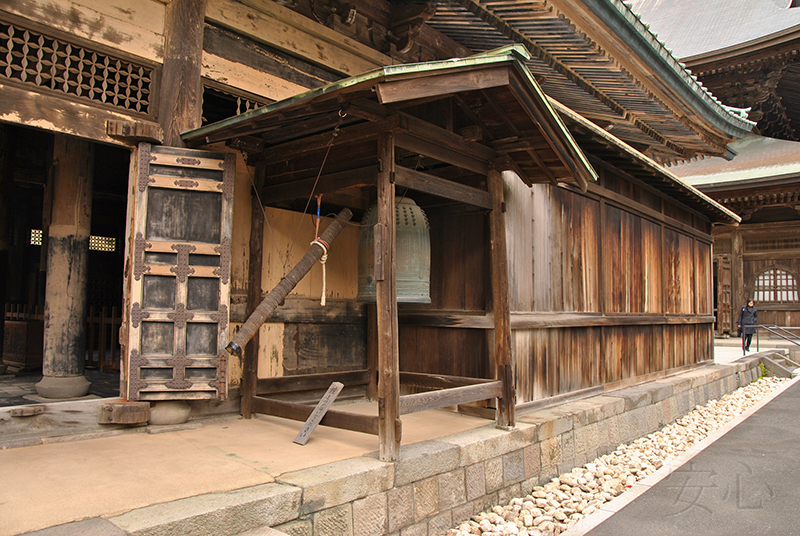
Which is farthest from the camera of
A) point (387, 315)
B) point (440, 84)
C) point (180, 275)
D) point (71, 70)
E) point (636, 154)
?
point (636, 154)

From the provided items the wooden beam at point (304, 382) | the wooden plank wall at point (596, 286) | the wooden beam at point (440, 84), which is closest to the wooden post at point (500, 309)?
the wooden plank wall at point (596, 286)

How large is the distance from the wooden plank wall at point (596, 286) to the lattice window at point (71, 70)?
3.98 meters

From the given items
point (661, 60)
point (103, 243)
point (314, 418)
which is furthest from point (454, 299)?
point (103, 243)

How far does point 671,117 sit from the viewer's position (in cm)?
960

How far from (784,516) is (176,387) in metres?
5.27

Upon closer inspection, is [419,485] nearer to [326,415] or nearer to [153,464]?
[326,415]

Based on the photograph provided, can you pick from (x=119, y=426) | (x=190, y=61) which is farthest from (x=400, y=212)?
(x=119, y=426)

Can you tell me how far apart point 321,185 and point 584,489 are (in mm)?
4125

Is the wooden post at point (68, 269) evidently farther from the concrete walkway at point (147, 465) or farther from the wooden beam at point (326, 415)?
the wooden beam at point (326, 415)

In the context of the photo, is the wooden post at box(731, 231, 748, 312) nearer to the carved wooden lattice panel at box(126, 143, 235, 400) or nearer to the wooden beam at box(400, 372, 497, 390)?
the wooden beam at box(400, 372, 497, 390)

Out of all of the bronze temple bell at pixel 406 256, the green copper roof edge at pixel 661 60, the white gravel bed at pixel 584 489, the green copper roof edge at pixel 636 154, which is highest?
the green copper roof edge at pixel 661 60

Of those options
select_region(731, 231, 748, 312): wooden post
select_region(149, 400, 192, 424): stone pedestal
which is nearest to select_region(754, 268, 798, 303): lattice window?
select_region(731, 231, 748, 312): wooden post

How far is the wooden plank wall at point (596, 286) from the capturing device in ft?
21.5

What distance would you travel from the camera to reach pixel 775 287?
1750cm
